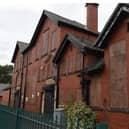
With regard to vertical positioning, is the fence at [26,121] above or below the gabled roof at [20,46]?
below

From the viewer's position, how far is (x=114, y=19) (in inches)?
504

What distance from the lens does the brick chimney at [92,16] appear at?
68.9ft

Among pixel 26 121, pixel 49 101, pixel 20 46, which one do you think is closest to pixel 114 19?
pixel 26 121

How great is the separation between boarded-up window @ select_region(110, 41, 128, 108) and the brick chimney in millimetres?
8282

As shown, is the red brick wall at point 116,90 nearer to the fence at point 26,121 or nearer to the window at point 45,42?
the fence at point 26,121

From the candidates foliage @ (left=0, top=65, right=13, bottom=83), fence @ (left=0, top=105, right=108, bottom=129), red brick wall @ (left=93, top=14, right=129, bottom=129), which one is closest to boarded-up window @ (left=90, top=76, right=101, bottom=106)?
red brick wall @ (left=93, top=14, right=129, bottom=129)

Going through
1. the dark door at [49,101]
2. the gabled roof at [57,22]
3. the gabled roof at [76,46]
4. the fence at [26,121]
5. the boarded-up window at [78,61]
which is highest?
the gabled roof at [57,22]

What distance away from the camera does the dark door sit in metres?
19.5

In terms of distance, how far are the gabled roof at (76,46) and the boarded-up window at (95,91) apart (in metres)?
2.26

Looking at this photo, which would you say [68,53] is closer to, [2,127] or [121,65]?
[121,65]

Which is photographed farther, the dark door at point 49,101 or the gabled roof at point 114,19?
the dark door at point 49,101

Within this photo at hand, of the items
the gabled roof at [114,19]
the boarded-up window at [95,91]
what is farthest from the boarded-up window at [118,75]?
the boarded-up window at [95,91]

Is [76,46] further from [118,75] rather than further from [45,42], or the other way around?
[45,42]

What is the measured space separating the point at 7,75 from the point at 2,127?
198 feet
